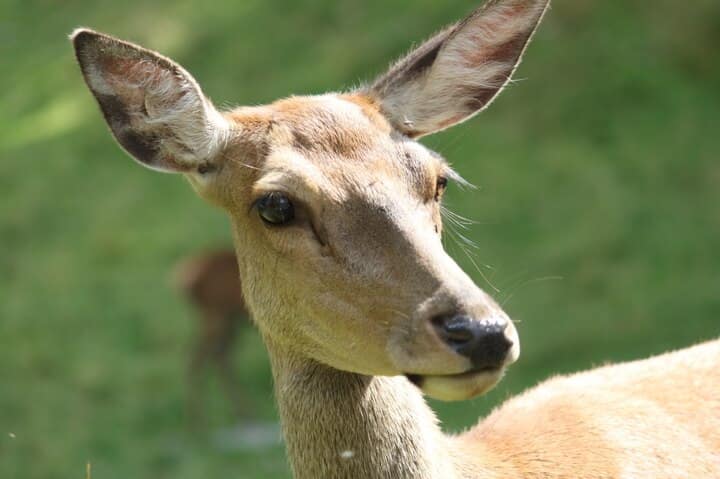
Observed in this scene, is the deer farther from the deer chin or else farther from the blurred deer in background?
the blurred deer in background

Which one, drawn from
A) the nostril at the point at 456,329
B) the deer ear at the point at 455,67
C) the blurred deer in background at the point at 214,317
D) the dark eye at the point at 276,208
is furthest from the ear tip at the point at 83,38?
the blurred deer in background at the point at 214,317

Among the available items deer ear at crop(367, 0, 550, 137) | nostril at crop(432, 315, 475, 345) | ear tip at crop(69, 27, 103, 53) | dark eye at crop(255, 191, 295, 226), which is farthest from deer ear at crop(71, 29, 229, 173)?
nostril at crop(432, 315, 475, 345)

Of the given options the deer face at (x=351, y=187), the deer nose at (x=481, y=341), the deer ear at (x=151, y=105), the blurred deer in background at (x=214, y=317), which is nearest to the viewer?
the deer nose at (x=481, y=341)

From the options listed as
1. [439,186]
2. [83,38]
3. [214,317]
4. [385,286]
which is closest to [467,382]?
[385,286]

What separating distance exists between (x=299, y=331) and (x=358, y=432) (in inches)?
14.5

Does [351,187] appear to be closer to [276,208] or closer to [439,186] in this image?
[276,208]

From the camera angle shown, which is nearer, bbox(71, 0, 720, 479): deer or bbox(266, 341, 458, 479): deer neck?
bbox(71, 0, 720, 479): deer

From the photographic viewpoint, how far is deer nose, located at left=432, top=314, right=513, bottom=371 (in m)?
3.38

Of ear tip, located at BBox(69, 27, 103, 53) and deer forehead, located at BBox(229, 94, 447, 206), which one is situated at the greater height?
ear tip, located at BBox(69, 27, 103, 53)

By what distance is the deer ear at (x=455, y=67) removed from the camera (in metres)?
4.49

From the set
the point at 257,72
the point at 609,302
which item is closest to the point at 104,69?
the point at 609,302

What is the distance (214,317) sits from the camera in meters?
12.0

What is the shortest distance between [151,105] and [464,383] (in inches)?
64.5

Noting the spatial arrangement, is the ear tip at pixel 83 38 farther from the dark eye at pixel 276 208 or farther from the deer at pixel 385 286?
the dark eye at pixel 276 208
